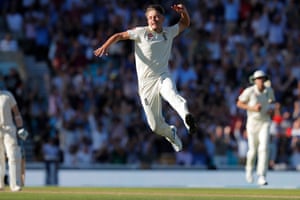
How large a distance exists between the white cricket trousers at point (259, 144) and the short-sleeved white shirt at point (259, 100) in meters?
0.13

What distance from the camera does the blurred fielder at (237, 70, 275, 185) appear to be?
2638cm

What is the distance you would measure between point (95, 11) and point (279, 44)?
542 centimetres

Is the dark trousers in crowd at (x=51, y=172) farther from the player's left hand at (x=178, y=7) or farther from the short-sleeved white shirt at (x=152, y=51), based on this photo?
the player's left hand at (x=178, y=7)

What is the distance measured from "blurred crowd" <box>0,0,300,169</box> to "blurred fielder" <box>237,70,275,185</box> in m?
3.96

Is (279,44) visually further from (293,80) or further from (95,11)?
(95,11)

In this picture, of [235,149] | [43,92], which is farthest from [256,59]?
[43,92]

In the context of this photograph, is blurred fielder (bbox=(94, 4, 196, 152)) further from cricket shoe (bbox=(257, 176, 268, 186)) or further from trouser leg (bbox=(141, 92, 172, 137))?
cricket shoe (bbox=(257, 176, 268, 186))

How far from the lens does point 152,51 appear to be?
21.2 m

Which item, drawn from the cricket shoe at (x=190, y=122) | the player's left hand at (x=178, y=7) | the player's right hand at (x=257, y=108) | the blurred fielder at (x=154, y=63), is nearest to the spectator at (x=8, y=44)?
the player's right hand at (x=257, y=108)

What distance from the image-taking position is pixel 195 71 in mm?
34375

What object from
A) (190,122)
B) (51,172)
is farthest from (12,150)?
(51,172)

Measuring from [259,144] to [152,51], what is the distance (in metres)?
6.21

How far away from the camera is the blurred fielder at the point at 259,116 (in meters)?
26.4

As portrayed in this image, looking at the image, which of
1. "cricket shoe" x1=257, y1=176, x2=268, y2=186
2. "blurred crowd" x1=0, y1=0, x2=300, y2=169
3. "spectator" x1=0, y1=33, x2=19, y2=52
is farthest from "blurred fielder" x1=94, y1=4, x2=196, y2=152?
"spectator" x1=0, y1=33, x2=19, y2=52
